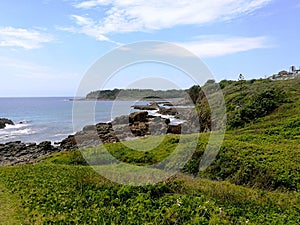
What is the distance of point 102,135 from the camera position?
3928cm

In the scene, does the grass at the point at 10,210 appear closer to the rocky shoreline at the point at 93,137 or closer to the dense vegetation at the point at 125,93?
the dense vegetation at the point at 125,93

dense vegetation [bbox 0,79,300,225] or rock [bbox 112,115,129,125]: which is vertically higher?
dense vegetation [bbox 0,79,300,225]

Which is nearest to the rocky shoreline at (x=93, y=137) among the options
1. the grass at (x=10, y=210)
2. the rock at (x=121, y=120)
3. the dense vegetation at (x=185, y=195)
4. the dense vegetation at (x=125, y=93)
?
the rock at (x=121, y=120)

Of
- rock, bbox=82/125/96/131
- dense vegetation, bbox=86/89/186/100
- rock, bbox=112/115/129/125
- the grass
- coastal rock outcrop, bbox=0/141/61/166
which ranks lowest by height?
coastal rock outcrop, bbox=0/141/61/166

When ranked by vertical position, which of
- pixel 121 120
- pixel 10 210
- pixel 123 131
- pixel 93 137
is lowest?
pixel 93 137

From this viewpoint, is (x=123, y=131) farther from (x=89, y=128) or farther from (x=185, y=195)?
(x=185, y=195)

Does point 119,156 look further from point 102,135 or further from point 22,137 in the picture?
point 22,137

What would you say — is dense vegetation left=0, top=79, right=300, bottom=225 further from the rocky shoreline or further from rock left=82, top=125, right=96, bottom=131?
rock left=82, top=125, right=96, bottom=131

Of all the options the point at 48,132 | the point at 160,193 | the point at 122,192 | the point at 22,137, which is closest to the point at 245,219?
the point at 160,193

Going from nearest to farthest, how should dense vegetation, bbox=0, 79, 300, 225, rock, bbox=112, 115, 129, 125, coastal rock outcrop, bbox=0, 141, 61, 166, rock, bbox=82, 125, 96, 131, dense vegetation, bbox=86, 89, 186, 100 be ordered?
dense vegetation, bbox=0, 79, 300, 225, dense vegetation, bbox=86, 89, 186, 100, coastal rock outcrop, bbox=0, 141, 61, 166, rock, bbox=82, 125, 96, 131, rock, bbox=112, 115, 129, 125

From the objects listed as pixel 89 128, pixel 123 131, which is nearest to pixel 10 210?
pixel 123 131

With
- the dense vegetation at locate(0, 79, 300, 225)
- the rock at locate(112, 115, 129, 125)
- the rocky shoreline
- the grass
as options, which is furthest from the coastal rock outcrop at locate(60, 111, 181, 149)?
the grass

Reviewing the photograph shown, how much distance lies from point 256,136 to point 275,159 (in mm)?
6372

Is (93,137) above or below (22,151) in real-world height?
above
